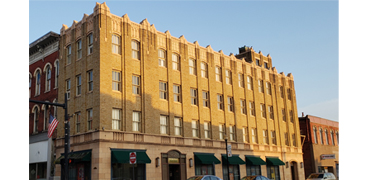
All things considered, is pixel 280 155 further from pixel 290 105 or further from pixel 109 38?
pixel 109 38

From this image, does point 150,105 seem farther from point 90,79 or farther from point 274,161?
point 274,161

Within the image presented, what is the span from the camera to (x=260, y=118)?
45.1m

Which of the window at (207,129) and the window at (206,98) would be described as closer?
the window at (207,129)

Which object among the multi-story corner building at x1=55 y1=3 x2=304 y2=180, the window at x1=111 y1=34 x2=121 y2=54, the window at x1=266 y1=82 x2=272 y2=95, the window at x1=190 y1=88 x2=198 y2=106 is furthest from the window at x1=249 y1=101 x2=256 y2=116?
the window at x1=111 y1=34 x2=121 y2=54

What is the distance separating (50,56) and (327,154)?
4282 cm

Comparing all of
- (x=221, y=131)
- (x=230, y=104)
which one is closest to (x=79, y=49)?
(x=221, y=131)

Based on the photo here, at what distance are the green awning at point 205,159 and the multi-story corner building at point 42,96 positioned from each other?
506 inches

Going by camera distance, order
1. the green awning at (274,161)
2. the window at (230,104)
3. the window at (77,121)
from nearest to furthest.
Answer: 1. the window at (77,121)
2. the window at (230,104)
3. the green awning at (274,161)

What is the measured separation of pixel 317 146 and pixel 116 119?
37.4m

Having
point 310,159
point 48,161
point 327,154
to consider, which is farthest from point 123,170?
point 327,154

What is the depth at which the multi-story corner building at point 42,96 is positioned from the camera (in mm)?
32812

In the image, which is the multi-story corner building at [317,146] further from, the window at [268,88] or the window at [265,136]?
the window at [265,136]

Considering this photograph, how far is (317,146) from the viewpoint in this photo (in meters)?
55.3

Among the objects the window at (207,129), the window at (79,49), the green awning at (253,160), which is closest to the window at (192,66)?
the window at (207,129)
